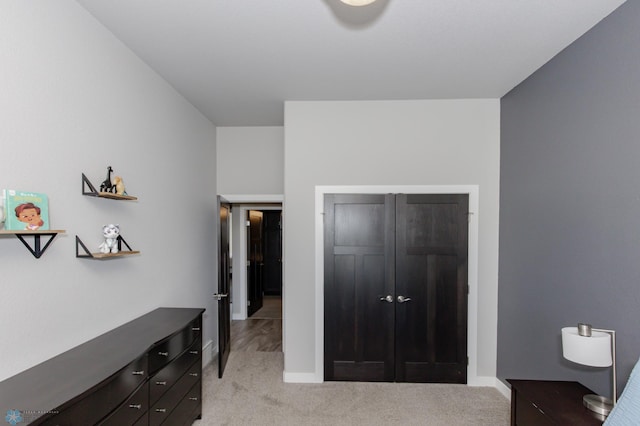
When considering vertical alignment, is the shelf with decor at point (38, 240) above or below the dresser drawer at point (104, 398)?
above

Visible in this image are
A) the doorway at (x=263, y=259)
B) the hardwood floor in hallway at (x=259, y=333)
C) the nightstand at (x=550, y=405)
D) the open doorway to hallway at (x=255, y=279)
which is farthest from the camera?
the doorway at (x=263, y=259)

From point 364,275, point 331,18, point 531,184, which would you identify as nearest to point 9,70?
point 331,18

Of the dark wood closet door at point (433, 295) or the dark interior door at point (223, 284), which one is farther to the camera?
the dark interior door at point (223, 284)

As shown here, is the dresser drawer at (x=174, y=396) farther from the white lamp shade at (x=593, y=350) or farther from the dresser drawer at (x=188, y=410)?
the white lamp shade at (x=593, y=350)

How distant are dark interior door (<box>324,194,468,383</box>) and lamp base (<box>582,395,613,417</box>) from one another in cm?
159

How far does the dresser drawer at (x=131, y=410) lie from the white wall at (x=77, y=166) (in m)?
0.47

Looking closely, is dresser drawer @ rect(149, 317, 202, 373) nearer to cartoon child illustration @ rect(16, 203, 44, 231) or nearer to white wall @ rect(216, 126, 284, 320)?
cartoon child illustration @ rect(16, 203, 44, 231)

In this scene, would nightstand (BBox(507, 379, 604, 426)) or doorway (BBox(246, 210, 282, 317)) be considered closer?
nightstand (BBox(507, 379, 604, 426))

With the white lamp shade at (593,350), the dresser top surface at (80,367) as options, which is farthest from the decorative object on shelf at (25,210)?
the white lamp shade at (593,350)

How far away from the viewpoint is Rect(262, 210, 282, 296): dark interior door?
27.6ft

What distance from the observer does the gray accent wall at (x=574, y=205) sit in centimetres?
194

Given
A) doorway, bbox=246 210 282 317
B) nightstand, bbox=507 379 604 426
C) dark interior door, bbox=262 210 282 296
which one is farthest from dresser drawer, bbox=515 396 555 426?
dark interior door, bbox=262 210 282 296

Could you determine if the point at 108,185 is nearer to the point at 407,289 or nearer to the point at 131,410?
the point at 131,410

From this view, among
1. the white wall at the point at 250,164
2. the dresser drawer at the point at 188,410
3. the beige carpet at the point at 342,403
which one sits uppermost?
the white wall at the point at 250,164
